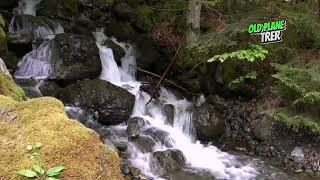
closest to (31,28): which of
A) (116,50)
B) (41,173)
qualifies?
(116,50)

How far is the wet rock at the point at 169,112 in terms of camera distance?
459 inches

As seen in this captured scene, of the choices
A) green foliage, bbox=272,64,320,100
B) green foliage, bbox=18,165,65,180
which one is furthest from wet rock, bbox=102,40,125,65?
green foliage, bbox=18,165,65,180

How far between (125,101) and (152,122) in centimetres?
97

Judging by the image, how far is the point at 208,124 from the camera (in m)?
11.4

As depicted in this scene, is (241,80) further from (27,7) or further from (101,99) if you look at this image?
(27,7)

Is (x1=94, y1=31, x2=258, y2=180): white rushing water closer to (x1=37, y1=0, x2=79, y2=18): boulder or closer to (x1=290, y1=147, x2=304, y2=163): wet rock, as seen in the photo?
(x1=290, y1=147, x2=304, y2=163): wet rock

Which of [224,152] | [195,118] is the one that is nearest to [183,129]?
[195,118]

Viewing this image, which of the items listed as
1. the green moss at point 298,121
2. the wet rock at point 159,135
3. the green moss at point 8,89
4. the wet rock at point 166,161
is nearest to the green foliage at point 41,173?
the green moss at point 8,89

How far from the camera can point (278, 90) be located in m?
10.5

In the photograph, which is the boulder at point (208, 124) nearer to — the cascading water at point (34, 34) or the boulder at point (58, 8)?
the cascading water at point (34, 34)

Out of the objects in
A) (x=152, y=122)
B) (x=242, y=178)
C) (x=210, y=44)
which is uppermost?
(x=210, y=44)

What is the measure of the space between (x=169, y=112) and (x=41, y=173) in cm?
924

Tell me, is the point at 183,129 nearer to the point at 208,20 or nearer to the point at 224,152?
the point at 224,152

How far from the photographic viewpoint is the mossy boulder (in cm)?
277
